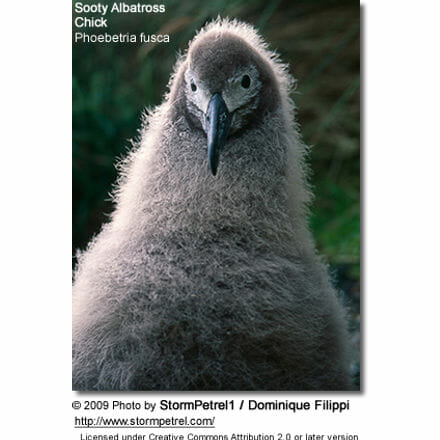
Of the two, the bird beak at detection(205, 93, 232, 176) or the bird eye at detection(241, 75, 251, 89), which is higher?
the bird eye at detection(241, 75, 251, 89)

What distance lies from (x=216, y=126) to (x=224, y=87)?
116 mm

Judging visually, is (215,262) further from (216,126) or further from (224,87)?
(224,87)

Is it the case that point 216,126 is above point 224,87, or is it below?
below

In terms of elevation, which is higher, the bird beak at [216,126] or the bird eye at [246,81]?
the bird eye at [246,81]

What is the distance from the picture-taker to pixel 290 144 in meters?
2.14

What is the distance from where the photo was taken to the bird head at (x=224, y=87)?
1.94m

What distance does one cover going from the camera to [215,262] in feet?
6.40

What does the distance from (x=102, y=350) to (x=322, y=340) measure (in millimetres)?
585

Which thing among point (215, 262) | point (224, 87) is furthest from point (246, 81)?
point (215, 262)

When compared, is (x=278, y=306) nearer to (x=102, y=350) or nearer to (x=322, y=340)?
(x=322, y=340)

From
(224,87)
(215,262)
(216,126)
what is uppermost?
(224,87)

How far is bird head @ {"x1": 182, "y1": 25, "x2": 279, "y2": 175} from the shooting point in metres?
1.94
